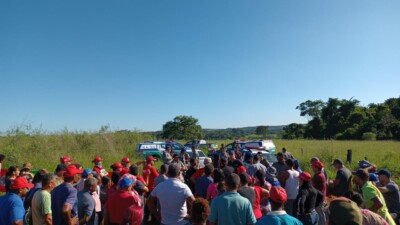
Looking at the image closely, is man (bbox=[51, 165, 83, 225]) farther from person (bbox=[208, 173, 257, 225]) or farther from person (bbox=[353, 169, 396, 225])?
person (bbox=[353, 169, 396, 225])

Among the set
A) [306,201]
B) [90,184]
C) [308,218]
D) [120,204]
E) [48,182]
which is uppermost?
[48,182]

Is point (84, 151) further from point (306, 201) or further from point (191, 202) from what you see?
point (306, 201)

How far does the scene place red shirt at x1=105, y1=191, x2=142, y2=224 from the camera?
14.3 feet

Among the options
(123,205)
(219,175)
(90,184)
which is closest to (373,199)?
(219,175)

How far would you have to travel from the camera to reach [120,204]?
173 inches

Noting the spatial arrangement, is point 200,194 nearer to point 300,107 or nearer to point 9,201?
point 9,201

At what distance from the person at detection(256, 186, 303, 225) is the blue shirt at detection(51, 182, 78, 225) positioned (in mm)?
2662

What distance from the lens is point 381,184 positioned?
570 cm

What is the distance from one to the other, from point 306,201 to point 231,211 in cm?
194

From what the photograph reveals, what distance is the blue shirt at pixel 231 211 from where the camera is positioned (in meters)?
3.78

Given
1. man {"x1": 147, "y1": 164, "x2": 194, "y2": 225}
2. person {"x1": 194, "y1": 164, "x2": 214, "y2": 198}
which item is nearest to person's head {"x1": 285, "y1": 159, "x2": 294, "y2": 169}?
person {"x1": 194, "y1": 164, "x2": 214, "y2": 198}

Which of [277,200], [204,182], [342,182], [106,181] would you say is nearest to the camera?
[277,200]

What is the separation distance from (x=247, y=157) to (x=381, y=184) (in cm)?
352

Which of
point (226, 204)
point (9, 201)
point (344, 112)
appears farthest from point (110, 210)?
point (344, 112)
